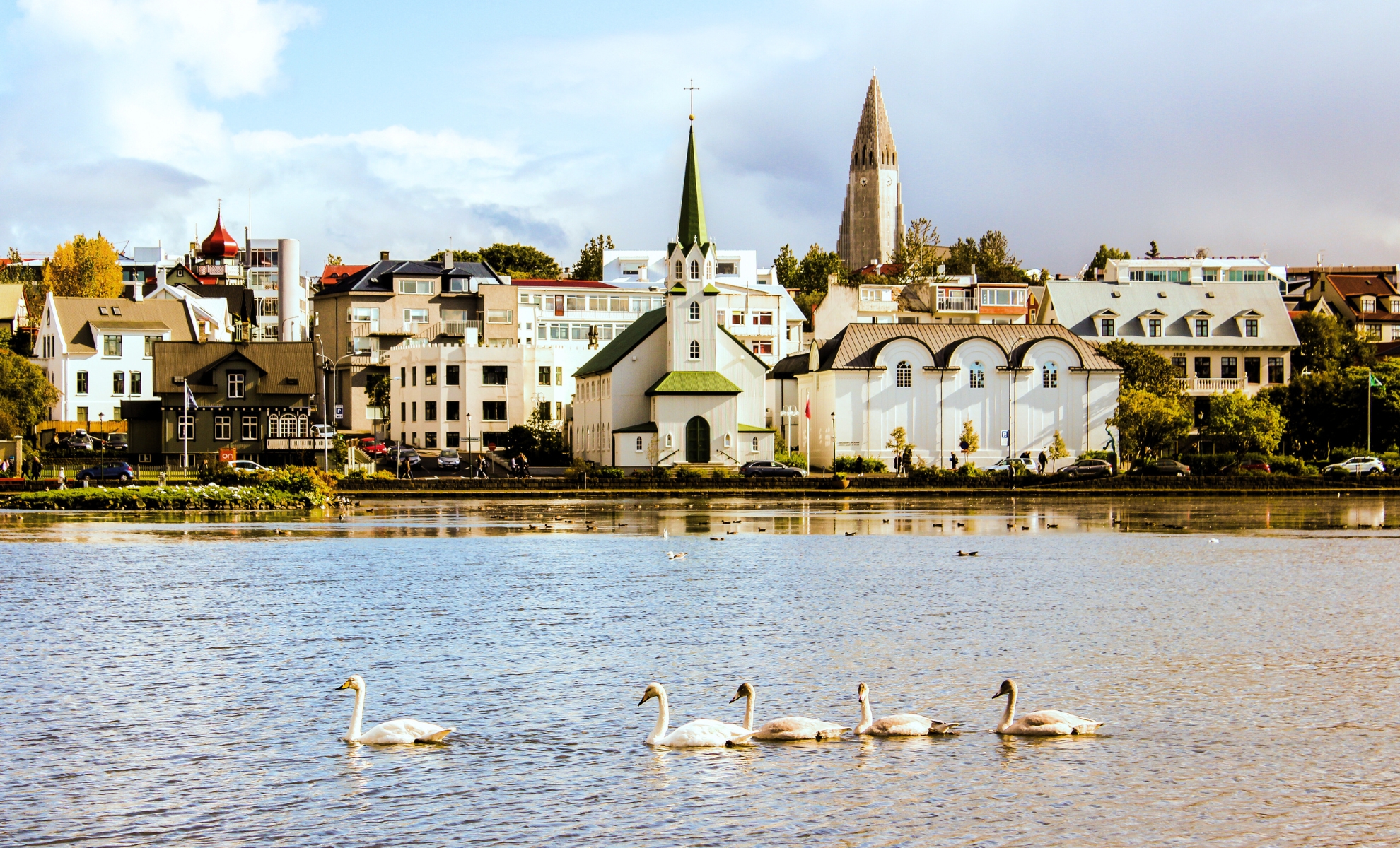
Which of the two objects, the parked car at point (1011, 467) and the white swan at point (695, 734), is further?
the parked car at point (1011, 467)

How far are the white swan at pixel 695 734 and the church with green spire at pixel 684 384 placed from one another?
7265cm

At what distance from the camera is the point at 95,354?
105 meters

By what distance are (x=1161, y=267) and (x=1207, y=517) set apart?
7301 centimetres

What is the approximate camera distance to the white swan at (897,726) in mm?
17172

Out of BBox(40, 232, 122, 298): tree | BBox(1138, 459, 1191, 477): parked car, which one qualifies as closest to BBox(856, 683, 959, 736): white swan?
BBox(1138, 459, 1191, 477): parked car

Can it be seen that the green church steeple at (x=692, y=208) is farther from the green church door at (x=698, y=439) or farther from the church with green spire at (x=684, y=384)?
the green church door at (x=698, y=439)

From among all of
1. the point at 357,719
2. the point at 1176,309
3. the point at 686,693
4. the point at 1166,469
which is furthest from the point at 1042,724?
the point at 1176,309

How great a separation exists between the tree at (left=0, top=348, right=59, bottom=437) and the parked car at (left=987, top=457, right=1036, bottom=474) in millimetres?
57490

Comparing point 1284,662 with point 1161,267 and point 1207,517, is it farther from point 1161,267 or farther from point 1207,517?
point 1161,267

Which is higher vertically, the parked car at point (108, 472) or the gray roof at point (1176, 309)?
the gray roof at point (1176, 309)

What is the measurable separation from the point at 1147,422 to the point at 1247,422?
19.4 feet

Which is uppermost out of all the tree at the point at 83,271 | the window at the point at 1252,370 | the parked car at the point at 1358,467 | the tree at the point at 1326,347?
the tree at the point at 83,271

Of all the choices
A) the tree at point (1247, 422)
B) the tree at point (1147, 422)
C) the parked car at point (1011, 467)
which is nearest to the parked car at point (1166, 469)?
the tree at point (1147, 422)

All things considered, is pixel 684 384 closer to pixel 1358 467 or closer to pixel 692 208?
pixel 692 208
